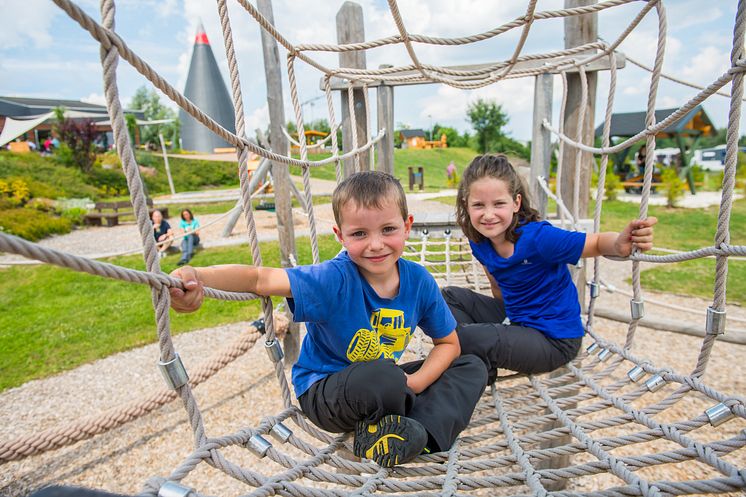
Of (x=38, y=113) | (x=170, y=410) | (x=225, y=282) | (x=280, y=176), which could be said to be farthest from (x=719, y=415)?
(x=38, y=113)

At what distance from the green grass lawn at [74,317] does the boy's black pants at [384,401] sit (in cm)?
296

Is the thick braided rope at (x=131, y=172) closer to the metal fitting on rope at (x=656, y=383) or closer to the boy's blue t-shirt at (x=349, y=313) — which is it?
the boy's blue t-shirt at (x=349, y=313)

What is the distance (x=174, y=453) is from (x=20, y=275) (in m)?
5.15

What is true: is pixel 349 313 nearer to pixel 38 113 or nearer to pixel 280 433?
pixel 280 433

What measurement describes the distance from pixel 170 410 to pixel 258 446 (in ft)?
6.65

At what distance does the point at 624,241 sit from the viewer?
52.4 inches

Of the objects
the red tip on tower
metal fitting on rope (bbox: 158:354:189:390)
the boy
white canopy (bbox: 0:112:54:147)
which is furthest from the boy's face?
the red tip on tower

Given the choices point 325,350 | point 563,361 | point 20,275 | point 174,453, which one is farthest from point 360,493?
point 20,275

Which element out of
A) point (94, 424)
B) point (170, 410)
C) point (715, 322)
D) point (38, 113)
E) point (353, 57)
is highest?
point (38, 113)

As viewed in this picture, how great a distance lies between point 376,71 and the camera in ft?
6.63

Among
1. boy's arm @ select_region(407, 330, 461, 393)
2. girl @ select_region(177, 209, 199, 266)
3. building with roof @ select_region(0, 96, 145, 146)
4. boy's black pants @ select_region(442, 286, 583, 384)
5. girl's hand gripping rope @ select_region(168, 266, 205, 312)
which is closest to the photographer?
girl's hand gripping rope @ select_region(168, 266, 205, 312)

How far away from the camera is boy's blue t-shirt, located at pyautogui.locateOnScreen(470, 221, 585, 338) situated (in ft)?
5.00

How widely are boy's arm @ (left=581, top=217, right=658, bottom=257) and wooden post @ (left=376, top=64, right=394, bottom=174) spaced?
A: 139 centimetres

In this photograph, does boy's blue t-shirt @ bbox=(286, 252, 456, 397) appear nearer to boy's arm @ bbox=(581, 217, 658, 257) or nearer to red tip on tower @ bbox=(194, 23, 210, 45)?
boy's arm @ bbox=(581, 217, 658, 257)
